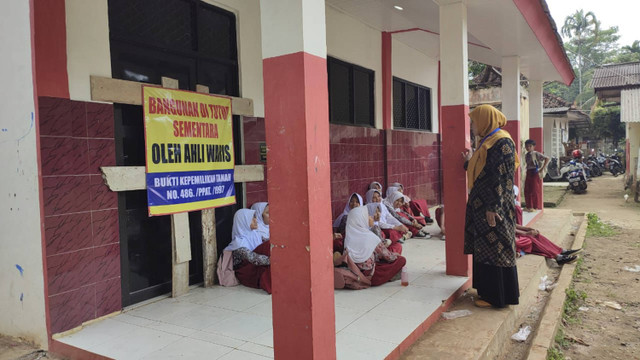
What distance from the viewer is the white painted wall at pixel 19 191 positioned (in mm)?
3430

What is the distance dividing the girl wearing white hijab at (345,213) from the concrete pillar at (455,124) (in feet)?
5.53

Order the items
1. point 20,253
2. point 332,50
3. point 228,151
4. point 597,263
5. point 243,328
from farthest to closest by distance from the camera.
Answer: point 332,50 < point 597,263 < point 228,151 < point 243,328 < point 20,253

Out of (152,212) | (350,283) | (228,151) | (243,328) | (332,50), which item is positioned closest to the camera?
(243,328)

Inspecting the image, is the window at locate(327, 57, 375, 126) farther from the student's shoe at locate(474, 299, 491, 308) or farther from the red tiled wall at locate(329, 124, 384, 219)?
the student's shoe at locate(474, 299, 491, 308)

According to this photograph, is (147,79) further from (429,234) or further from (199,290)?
(429,234)

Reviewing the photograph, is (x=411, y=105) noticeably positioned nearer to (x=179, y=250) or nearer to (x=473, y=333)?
(x=179, y=250)

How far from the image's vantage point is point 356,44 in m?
7.89

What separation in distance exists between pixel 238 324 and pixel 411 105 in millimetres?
7693

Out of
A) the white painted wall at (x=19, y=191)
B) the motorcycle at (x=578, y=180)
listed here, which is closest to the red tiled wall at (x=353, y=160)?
the white painted wall at (x=19, y=191)

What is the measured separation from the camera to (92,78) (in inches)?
150

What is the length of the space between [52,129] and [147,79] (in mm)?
1146

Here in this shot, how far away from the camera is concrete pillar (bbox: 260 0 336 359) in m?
2.42

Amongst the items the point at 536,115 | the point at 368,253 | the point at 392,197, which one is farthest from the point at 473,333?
the point at 536,115

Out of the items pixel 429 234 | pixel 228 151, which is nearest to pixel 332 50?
pixel 228 151
